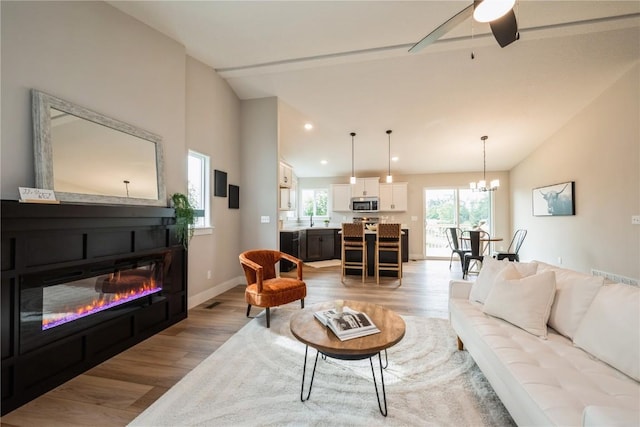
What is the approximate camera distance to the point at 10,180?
1.80 metres

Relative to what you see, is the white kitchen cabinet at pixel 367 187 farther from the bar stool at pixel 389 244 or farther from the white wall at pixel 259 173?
the white wall at pixel 259 173

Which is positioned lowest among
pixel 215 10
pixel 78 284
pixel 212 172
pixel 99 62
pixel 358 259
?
pixel 358 259

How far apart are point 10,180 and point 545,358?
3491mm

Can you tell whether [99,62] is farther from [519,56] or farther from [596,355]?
[519,56]

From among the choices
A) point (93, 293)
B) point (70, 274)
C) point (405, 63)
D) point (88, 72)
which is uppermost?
point (405, 63)

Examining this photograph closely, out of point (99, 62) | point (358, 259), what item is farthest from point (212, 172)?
point (358, 259)

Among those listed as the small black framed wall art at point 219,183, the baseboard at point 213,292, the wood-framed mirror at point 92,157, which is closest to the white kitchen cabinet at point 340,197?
the baseboard at point 213,292

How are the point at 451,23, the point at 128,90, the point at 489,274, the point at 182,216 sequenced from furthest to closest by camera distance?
the point at 182,216 < the point at 128,90 < the point at 489,274 < the point at 451,23

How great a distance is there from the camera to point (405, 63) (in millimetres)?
3621

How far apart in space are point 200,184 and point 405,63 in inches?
131

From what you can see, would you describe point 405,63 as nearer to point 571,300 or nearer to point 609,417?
point 571,300

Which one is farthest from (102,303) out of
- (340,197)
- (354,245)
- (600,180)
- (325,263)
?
(600,180)

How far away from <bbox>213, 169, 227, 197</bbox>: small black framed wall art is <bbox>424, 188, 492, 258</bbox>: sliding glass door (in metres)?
5.72

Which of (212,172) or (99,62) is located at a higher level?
(99,62)
